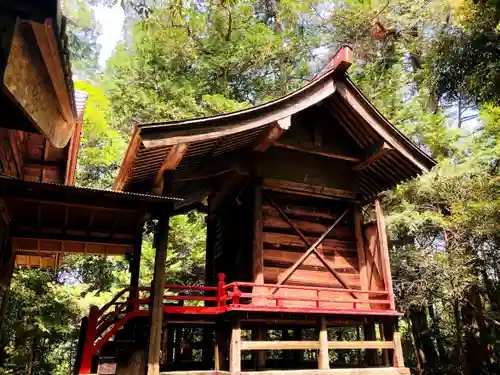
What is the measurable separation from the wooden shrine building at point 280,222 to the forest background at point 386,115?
3.75m

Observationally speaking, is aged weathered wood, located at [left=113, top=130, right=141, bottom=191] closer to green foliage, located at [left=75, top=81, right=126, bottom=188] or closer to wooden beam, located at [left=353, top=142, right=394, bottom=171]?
wooden beam, located at [left=353, top=142, right=394, bottom=171]

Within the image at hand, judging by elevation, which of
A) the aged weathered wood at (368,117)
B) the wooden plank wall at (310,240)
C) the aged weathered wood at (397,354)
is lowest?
the aged weathered wood at (397,354)

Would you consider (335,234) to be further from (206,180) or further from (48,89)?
(48,89)

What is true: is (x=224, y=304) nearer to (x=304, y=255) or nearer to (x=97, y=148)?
(x=304, y=255)

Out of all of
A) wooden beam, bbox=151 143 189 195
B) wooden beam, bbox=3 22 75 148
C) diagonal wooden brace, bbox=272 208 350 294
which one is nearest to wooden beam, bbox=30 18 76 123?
wooden beam, bbox=3 22 75 148

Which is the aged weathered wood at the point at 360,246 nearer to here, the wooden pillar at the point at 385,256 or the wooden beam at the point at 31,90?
the wooden pillar at the point at 385,256

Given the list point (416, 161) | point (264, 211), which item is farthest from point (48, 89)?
point (416, 161)

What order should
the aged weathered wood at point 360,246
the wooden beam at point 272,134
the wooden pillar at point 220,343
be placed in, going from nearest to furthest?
the wooden pillar at point 220,343
the wooden beam at point 272,134
the aged weathered wood at point 360,246

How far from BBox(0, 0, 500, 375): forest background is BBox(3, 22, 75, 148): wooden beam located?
7804mm

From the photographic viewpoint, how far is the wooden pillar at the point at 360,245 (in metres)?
9.61

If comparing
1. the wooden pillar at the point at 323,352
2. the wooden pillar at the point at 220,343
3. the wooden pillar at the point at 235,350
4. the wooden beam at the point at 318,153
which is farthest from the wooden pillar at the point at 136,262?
the wooden pillar at the point at 323,352

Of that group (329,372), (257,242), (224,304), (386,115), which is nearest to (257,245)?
(257,242)

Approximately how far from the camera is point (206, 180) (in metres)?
10.4

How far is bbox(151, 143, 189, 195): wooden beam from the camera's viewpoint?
7.46 meters
